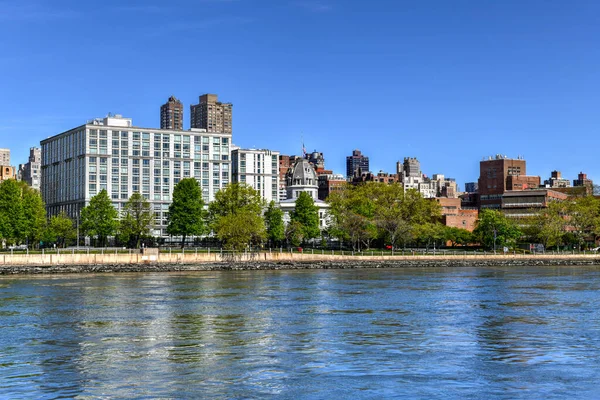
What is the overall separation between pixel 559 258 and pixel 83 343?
143 meters

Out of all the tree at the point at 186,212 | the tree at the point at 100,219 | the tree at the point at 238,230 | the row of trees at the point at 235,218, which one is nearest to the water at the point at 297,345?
the tree at the point at 238,230

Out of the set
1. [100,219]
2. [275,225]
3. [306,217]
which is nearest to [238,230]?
[100,219]

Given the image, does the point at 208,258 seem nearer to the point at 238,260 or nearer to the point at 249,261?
the point at 238,260

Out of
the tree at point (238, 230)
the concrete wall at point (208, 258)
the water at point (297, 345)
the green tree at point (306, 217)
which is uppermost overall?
the green tree at point (306, 217)

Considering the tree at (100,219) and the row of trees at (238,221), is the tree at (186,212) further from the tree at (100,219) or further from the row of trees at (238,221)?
the tree at (100,219)

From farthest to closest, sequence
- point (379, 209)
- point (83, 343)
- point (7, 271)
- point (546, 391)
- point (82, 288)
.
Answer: point (379, 209) → point (7, 271) → point (82, 288) → point (83, 343) → point (546, 391)

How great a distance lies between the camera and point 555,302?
68.3 m

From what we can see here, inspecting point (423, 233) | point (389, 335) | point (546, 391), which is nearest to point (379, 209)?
point (423, 233)

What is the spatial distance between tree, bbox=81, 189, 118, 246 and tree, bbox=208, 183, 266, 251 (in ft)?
62.7

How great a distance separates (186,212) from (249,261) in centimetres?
2949

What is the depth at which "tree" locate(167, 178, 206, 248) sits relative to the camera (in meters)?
163

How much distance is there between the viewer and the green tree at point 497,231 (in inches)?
7544

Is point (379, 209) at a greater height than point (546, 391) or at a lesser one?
greater

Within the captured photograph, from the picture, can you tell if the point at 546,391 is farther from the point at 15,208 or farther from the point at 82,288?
the point at 15,208
